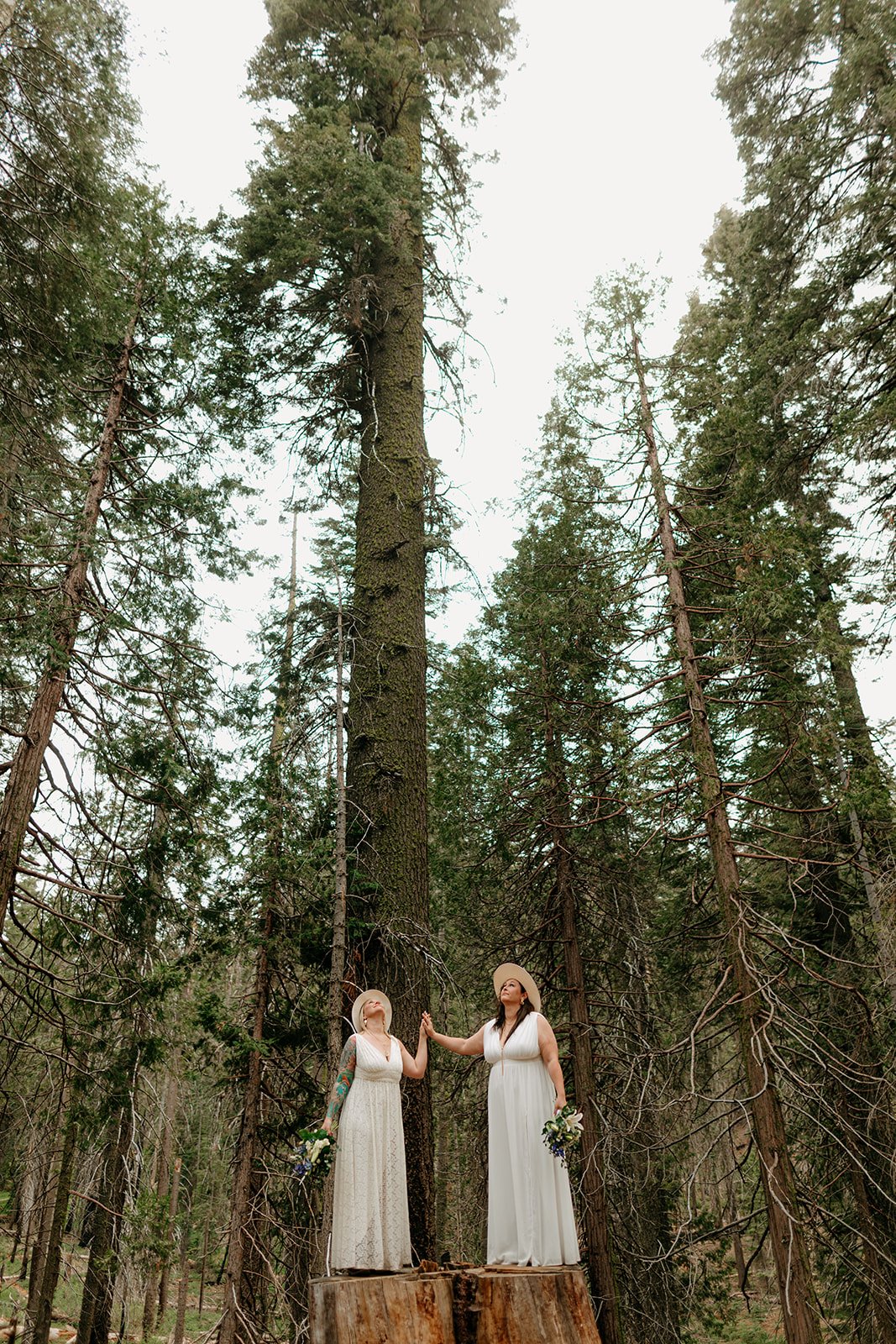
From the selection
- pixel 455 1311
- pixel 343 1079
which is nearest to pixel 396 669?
pixel 343 1079

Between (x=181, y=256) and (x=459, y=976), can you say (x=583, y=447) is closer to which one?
(x=181, y=256)

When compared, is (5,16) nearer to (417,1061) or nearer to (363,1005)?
(363,1005)

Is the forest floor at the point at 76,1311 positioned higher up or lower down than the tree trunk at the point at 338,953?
lower down

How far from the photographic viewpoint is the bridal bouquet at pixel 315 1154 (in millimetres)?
4938

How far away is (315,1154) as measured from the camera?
4.94 m

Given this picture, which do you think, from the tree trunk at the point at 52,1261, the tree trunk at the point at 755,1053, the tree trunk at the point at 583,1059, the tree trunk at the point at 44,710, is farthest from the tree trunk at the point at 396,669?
→ the tree trunk at the point at 52,1261

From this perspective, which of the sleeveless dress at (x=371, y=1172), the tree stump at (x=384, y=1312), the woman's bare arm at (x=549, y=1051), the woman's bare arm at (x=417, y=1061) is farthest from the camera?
the woman's bare arm at (x=417, y=1061)

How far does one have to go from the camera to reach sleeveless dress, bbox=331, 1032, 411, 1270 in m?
4.93

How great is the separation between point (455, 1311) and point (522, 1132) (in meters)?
1.23

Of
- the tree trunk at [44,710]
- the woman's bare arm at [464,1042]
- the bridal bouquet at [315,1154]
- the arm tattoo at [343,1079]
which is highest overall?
the tree trunk at [44,710]

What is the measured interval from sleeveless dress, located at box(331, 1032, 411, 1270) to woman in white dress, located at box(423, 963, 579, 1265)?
46cm

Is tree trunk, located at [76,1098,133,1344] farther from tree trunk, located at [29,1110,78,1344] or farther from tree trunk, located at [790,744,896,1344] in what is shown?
tree trunk, located at [790,744,896,1344]

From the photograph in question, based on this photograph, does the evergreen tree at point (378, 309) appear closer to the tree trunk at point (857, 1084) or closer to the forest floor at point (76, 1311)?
the tree trunk at point (857, 1084)

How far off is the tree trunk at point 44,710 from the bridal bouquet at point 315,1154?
3.12 meters
